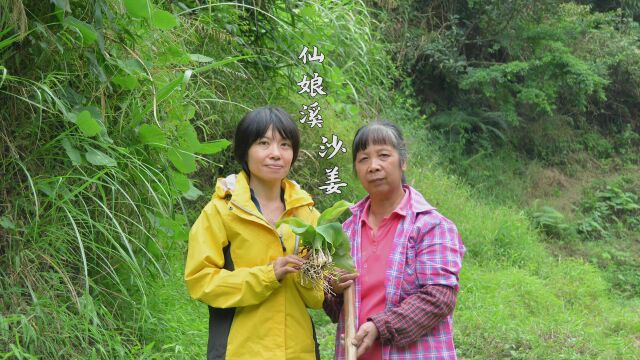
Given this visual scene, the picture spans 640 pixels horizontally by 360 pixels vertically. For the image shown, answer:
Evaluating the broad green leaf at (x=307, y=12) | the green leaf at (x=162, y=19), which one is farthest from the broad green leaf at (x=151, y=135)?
the broad green leaf at (x=307, y=12)

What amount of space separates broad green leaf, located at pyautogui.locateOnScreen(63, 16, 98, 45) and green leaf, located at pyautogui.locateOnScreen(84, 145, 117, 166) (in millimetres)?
448

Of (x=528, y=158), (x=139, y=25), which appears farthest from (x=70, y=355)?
(x=528, y=158)

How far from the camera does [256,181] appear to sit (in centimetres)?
280

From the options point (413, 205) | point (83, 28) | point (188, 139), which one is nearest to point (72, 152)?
point (83, 28)

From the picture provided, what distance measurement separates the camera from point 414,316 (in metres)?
2.55

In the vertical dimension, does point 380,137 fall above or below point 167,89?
above

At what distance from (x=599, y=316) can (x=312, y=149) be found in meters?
2.72

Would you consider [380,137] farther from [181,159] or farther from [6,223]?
[6,223]

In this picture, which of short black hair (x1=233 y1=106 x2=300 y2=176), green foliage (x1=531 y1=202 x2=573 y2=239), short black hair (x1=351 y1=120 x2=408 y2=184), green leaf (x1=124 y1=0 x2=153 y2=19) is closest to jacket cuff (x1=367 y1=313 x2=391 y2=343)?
short black hair (x1=351 y1=120 x2=408 y2=184)

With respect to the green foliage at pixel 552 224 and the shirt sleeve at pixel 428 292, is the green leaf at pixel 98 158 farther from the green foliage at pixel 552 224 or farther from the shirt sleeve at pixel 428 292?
the green foliage at pixel 552 224

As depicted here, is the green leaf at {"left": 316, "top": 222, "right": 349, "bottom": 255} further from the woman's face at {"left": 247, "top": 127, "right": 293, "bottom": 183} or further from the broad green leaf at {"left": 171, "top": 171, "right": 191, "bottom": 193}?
the broad green leaf at {"left": 171, "top": 171, "right": 191, "bottom": 193}

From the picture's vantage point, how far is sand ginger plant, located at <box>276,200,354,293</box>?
8.48ft

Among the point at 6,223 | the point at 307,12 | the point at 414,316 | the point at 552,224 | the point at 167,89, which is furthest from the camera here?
the point at 552,224

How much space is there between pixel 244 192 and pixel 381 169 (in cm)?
46
